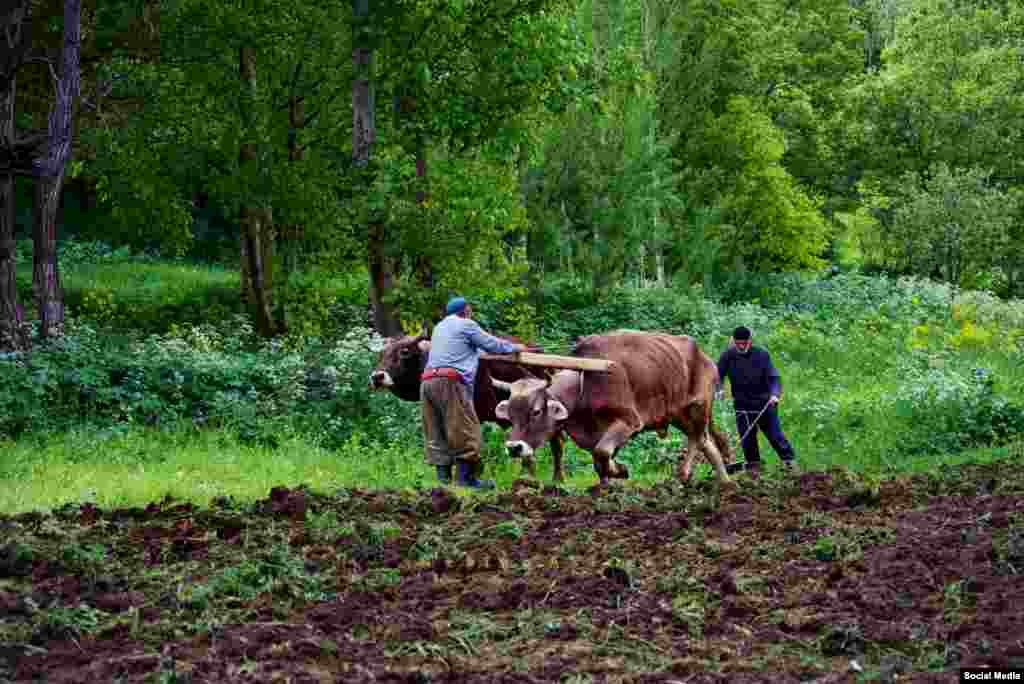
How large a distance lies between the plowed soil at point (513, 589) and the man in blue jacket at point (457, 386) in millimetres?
1874

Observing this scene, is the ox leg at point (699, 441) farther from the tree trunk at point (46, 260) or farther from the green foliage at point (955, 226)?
the green foliage at point (955, 226)

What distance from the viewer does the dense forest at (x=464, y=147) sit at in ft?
73.7

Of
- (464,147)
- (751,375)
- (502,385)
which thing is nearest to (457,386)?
(502,385)

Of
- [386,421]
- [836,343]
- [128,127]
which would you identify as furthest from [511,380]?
[836,343]

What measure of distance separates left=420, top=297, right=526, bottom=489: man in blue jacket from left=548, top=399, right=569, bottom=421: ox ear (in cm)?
82

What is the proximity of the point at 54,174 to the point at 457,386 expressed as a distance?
9321 mm

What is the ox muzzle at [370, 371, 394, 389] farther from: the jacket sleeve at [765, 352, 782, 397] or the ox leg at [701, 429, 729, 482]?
the jacket sleeve at [765, 352, 782, 397]

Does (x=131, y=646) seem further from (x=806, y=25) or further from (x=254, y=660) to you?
(x=806, y=25)

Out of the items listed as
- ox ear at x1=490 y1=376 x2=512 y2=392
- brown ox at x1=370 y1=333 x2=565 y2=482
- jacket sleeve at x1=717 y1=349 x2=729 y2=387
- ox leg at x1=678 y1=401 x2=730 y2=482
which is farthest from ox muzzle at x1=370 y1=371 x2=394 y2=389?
jacket sleeve at x1=717 y1=349 x2=729 y2=387

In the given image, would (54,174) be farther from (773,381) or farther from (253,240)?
(773,381)

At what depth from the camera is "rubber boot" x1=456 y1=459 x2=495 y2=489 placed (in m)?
15.1

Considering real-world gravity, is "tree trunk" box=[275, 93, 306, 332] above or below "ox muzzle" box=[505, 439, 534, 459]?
above

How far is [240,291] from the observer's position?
34.0 meters

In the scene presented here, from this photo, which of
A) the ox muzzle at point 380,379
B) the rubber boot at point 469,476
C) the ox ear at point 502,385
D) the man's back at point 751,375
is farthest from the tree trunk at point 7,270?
the man's back at point 751,375
